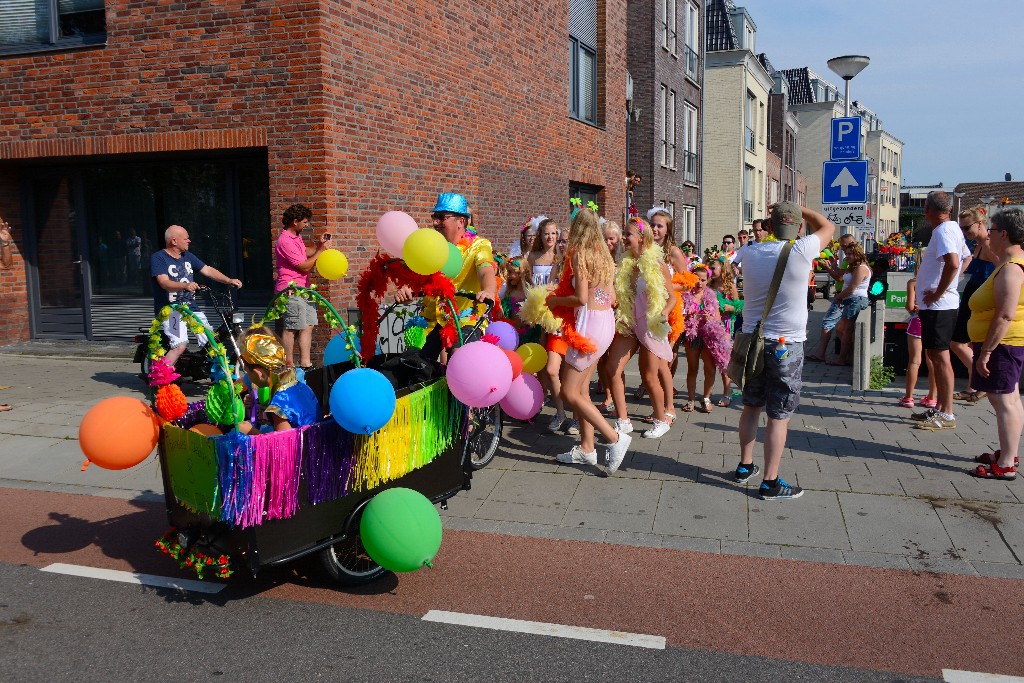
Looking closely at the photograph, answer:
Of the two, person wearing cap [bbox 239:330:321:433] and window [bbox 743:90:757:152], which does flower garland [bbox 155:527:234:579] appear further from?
window [bbox 743:90:757:152]

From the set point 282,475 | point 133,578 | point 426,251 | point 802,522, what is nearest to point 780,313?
point 802,522

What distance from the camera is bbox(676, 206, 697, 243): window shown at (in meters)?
26.3

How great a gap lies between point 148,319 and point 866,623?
10709 mm

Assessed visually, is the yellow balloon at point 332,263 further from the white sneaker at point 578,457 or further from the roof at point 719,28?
the roof at point 719,28

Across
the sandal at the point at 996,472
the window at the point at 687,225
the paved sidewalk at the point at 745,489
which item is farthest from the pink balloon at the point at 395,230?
the window at the point at 687,225

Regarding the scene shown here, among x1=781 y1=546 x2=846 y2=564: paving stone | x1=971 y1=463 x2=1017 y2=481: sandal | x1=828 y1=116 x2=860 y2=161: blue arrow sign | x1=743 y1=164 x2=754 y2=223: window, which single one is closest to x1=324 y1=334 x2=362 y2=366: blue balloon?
x1=781 y1=546 x2=846 y2=564: paving stone

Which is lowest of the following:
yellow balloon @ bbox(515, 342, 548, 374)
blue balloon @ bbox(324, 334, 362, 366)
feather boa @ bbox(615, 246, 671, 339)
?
yellow balloon @ bbox(515, 342, 548, 374)

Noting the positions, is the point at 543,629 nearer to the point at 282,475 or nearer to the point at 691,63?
the point at 282,475

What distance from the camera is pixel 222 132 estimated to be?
10117 mm

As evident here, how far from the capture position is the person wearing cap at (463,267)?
18.1 ft

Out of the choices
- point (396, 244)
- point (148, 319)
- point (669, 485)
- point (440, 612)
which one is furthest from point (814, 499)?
point (148, 319)

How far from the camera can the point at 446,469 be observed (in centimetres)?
480

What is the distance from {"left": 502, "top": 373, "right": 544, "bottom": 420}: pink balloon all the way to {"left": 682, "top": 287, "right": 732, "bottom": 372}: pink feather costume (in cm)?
265

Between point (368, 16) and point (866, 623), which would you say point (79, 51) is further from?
point (866, 623)
